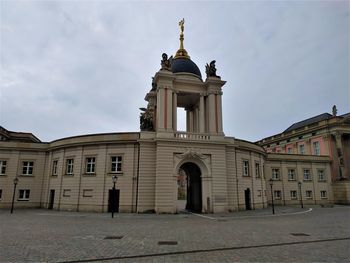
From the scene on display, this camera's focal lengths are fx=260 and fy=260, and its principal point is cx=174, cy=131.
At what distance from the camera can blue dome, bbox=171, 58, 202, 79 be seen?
3198cm

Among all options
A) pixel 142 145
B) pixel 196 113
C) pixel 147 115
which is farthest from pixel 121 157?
pixel 196 113

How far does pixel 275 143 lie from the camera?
60594 mm

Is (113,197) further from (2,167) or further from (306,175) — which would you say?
(306,175)

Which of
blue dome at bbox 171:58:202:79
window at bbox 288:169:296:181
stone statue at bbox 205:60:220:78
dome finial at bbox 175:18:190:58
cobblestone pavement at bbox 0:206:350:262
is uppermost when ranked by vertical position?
dome finial at bbox 175:18:190:58

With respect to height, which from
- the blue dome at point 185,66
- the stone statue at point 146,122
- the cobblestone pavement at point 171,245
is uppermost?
the blue dome at point 185,66

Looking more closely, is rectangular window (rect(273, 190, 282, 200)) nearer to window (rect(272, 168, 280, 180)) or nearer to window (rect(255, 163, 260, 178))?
window (rect(272, 168, 280, 180))

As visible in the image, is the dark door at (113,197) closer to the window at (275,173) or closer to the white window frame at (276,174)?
the white window frame at (276,174)

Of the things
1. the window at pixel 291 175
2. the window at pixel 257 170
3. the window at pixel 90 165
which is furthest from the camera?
the window at pixel 291 175

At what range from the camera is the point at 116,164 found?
27688mm

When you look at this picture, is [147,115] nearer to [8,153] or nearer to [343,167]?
[8,153]

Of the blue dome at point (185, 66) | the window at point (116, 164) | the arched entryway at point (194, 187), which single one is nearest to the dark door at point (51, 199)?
the window at point (116, 164)

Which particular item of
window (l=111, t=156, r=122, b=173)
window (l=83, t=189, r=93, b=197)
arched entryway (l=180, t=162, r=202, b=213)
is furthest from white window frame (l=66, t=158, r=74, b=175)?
arched entryway (l=180, t=162, r=202, b=213)

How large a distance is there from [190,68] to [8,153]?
25.0m

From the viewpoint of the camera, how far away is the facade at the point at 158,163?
26.2 meters
